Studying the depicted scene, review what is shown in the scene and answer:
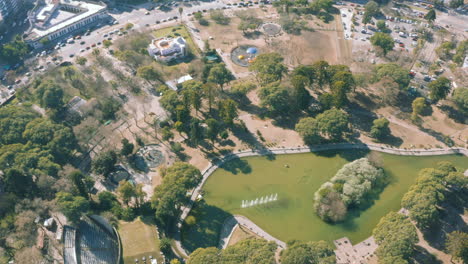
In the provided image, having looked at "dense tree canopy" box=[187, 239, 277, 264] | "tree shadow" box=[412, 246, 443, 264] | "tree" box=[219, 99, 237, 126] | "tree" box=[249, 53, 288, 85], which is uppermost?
"tree" box=[249, 53, 288, 85]

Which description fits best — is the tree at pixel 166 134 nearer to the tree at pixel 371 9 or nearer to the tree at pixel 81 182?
the tree at pixel 81 182

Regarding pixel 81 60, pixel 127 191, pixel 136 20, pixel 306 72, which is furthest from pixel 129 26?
pixel 127 191

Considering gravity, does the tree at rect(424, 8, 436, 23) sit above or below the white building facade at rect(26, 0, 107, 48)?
above

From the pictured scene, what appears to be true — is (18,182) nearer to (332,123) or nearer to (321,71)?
(332,123)

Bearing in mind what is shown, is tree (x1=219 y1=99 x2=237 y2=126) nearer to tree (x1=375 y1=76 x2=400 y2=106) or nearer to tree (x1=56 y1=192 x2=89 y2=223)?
tree (x1=56 y1=192 x2=89 y2=223)

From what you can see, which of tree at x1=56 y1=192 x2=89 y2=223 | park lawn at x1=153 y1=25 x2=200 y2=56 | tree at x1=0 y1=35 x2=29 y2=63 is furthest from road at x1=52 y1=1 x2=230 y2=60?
tree at x1=56 y1=192 x2=89 y2=223

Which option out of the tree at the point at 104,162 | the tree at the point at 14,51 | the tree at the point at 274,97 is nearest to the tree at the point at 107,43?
the tree at the point at 14,51

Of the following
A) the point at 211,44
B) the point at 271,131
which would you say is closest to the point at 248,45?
the point at 211,44
